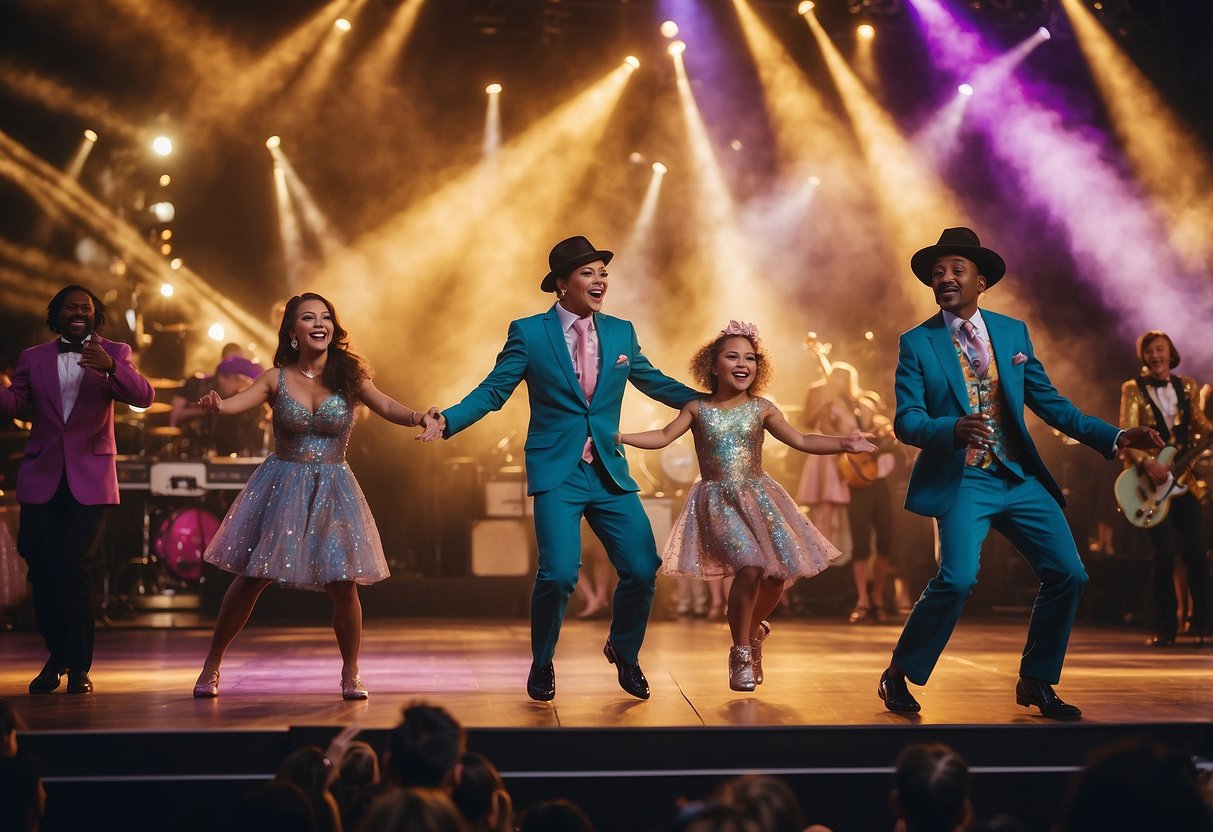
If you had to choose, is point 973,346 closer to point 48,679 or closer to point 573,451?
point 573,451

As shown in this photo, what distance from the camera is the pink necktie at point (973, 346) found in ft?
16.8

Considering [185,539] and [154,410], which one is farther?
[154,410]

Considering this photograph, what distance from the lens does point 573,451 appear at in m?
5.36

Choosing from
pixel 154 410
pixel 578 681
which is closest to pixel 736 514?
pixel 578 681

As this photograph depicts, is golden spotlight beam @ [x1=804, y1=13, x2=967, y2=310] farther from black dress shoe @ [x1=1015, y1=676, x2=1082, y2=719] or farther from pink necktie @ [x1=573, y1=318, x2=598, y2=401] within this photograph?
black dress shoe @ [x1=1015, y1=676, x2=1082, y2=719]

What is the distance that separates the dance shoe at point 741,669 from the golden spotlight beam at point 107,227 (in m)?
9.69

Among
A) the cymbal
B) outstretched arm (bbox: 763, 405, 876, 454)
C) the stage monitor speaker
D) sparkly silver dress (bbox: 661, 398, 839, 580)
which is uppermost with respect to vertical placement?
the cymbal

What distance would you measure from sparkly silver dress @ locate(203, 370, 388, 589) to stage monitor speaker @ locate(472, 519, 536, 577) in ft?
18.9

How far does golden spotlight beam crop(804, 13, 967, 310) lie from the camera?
42.6ft

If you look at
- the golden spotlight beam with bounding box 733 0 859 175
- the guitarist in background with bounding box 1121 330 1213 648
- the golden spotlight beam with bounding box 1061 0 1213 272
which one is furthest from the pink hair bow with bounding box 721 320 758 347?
the golden spotlight beam with bounding box 733 0 859 175

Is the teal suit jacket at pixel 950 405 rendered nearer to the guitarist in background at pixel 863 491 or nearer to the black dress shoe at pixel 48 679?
the black dress shoe at pixel 48 679

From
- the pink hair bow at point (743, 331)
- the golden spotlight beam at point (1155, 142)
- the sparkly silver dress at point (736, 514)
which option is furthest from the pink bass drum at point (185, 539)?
the golden spotlight beam at point (1155, 142)

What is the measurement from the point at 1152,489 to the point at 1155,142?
4.71 metres

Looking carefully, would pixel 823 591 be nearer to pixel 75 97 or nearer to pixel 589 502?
pixel 589 502
